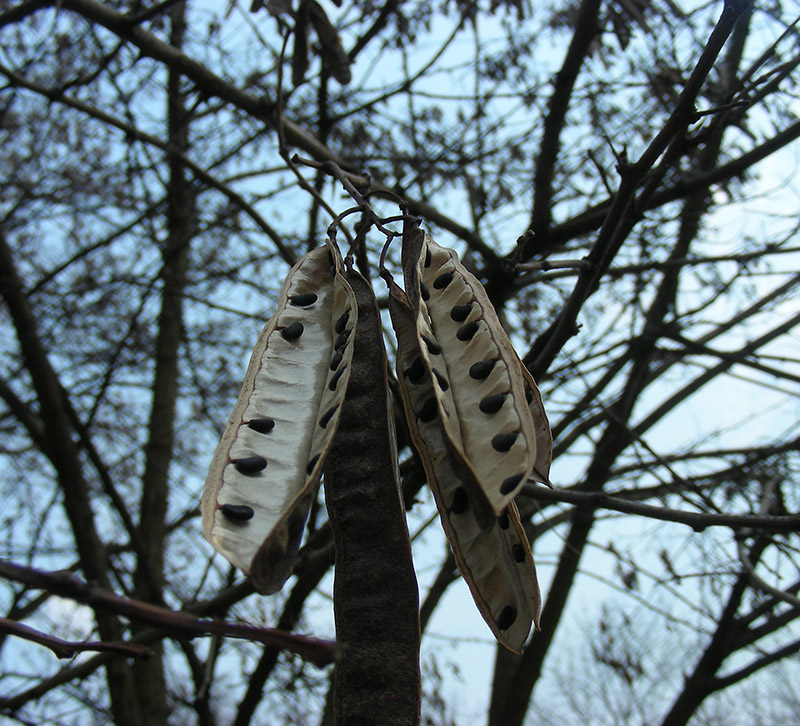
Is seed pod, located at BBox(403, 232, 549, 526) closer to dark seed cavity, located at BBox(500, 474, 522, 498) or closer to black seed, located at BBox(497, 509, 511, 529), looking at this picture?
dark seed cavity, located at BBox(500, 474, 522, 498)

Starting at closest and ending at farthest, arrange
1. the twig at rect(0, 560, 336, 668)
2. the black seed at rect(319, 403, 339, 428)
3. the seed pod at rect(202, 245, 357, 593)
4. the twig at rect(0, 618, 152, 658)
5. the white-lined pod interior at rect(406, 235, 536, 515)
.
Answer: the twig at rect(0, 560, 336, 668) → the twig at rect(0, 618, 152, 658) → the seed pod at rect(202, 245, 357, 593) → the white-lined pod interior at rect(406, 235, 536, 515) → the black seed at rect(319, 403, 339, 428)

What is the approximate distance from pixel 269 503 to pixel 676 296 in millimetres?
4270

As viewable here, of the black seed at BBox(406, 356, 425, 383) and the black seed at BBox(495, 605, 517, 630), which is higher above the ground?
the black seed at BBox(406, 356, 425, 383)

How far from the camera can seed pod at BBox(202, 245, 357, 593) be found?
3.89 feet

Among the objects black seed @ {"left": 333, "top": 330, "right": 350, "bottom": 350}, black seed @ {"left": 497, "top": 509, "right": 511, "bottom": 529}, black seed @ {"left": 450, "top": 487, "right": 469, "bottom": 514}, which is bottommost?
black seed @ {"left": 497, "top": 509, "right": 511, "bottom": 529}

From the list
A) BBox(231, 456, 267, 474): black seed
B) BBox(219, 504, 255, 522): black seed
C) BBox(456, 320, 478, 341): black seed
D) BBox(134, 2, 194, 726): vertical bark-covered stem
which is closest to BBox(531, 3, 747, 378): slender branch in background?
BBox(456, 320, 478, 341): black seed

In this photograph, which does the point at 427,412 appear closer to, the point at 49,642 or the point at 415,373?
the point at 415,373

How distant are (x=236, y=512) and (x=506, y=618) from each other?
0.58 metres

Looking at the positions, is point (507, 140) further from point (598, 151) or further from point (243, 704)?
point (243, 704)

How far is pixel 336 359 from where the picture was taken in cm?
157

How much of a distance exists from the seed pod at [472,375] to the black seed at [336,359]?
6.4 inches

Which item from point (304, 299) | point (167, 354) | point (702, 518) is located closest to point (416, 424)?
point (304, 299)

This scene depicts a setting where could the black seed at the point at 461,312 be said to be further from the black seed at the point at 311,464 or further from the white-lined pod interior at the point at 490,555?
the black seed at the point at 311,464

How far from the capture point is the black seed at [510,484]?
4.03ft
